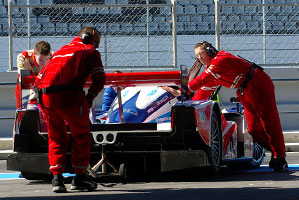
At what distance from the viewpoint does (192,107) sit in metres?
7.76

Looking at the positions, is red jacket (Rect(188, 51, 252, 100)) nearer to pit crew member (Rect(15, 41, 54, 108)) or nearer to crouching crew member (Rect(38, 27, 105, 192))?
pit crew member (Rect(15, 41, 54, 108))

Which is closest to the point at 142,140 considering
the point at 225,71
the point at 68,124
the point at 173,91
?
the point at 173,91

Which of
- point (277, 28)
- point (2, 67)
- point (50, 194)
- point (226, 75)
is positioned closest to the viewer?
point (50, 194)

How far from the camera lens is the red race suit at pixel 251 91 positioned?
898 cm

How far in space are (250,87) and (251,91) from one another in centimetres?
5

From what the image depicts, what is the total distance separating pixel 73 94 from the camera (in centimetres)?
699

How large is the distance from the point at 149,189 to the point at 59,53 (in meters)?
1.46

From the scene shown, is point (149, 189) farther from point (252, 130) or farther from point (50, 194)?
point (252, 130)

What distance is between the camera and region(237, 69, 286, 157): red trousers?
906 cm

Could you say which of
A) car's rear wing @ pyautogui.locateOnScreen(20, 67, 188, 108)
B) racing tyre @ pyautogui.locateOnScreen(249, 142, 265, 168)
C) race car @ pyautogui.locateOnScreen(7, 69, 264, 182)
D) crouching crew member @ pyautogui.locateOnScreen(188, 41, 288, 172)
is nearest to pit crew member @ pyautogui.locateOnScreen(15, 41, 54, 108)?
car's rear wing @ pyautogui.locateOnScreen(20, 67, 188, 108)

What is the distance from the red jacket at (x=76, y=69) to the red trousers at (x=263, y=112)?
2.59 m

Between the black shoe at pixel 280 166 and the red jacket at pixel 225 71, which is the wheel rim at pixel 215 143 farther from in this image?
the black shoe at pixel 280 166

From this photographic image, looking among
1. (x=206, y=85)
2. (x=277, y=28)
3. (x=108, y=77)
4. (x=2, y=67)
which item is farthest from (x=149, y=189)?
(x=277, y=28)

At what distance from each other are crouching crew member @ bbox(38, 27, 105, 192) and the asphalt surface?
24 cm
